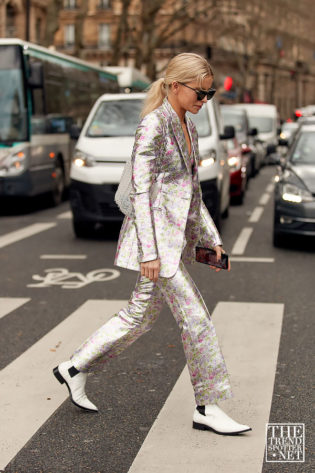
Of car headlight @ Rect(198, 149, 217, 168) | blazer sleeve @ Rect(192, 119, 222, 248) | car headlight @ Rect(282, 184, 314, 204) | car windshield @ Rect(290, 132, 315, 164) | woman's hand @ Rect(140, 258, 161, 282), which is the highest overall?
blazer sleeve @ Rect(192, 119, 222, 248)

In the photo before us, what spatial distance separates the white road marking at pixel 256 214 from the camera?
14890mm

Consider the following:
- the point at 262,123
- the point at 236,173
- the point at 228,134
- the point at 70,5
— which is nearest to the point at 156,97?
the point at 228,134

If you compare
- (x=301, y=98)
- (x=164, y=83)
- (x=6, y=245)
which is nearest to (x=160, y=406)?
(x=164, y=83)

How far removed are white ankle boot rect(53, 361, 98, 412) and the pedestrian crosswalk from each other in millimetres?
180

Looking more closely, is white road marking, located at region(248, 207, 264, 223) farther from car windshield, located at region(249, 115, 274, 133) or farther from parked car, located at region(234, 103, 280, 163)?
car windshield, located at region(249, 115, 274, 133)

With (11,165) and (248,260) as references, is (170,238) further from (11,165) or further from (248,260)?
(11,165)

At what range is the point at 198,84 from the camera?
175 inches

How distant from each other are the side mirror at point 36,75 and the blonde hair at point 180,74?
11895 millimetres

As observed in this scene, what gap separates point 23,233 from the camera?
13320 mm

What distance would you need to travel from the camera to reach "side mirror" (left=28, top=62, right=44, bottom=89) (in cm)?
1614

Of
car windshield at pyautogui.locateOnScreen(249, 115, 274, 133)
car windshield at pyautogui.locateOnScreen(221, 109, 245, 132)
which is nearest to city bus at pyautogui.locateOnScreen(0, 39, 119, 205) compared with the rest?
car windshield at pyautogui.locateOnScreen(221, 109, 245, 132)

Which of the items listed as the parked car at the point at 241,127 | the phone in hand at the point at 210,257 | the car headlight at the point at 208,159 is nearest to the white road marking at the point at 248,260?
the car headlight at the point at 208,159

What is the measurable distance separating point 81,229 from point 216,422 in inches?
319

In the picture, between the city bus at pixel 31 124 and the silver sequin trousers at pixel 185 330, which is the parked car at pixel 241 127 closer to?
the city bus at pixel 31 124
